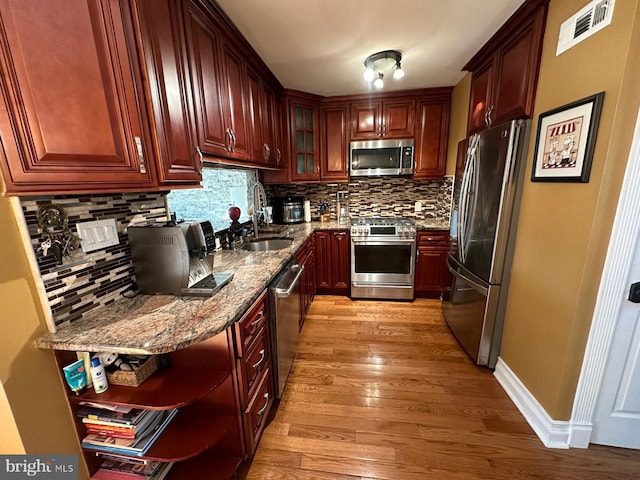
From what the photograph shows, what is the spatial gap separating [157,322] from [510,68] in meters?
2.60

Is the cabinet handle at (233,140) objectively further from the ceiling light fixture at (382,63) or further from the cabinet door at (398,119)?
the cabinet door at (398,119)

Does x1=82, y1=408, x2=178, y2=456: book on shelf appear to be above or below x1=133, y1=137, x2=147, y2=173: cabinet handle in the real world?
below

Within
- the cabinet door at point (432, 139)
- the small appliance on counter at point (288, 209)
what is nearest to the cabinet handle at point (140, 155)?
the small appliance on counter at point (288, 209)

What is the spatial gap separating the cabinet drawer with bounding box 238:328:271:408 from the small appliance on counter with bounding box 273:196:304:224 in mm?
1959

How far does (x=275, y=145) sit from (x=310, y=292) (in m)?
1.65

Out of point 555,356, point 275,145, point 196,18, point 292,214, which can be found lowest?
point 555,356

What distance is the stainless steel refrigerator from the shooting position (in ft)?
5.32

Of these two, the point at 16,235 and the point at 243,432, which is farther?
the point at 243,432

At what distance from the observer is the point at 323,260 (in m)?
3.09

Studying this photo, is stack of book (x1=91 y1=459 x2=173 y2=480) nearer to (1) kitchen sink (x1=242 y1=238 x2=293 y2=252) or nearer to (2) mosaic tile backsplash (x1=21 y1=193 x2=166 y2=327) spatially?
(2) mosaic tile backsplash (x1=21 y1=193 x2=166 y2=327)

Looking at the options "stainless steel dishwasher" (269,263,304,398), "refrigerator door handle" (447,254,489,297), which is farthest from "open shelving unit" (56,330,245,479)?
"refrigerator door handle" (447,254,489,297)

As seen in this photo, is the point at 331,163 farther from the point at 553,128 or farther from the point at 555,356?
the point at 555,356

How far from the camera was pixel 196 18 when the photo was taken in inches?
53.1

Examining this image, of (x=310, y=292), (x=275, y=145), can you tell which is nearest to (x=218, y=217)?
(x=275, y=145)
